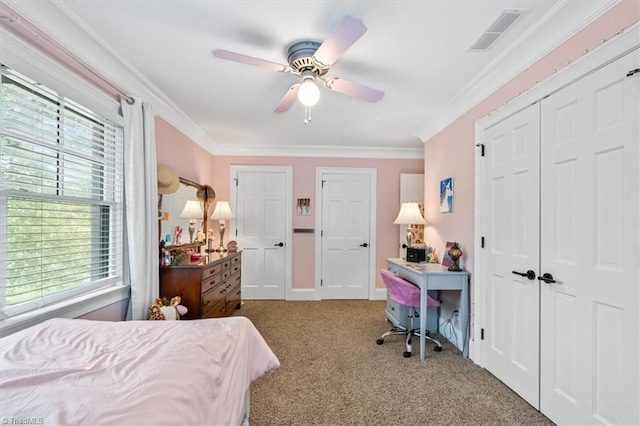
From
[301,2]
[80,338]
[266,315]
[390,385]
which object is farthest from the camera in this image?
[266,315]

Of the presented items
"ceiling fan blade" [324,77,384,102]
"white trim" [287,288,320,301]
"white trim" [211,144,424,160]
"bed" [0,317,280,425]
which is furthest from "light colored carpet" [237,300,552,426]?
"white trim" [211,144,424,160]

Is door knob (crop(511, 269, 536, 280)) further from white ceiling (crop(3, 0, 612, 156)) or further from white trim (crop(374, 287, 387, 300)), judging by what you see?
white trim (crop(374, 287, 387, 300))

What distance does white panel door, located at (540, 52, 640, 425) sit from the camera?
1.44 metres

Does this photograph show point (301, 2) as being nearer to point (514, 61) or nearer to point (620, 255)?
point (514, 61)

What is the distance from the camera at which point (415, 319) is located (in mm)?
3533

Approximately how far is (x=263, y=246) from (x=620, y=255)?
4134 mm

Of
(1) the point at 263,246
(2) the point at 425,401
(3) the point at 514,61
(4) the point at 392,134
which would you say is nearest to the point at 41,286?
(2) the point at 425,401

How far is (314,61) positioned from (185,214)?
2.61m

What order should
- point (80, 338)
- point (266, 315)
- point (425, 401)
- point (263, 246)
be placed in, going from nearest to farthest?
point (80, 338)
point (425, 401)
point (266, 315)
point (263, 246)

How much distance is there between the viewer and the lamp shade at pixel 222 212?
14.2 ft

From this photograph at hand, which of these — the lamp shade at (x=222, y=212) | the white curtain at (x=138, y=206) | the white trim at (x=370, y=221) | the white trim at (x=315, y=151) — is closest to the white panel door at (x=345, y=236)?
the white trim at (x=370, y=221)

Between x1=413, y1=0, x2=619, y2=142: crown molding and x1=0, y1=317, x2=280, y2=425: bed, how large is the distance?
2.52 metres

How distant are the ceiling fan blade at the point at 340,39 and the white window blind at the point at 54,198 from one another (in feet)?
5.45

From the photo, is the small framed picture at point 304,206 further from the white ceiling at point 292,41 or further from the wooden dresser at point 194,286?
the wooden dresser at point 194,286
